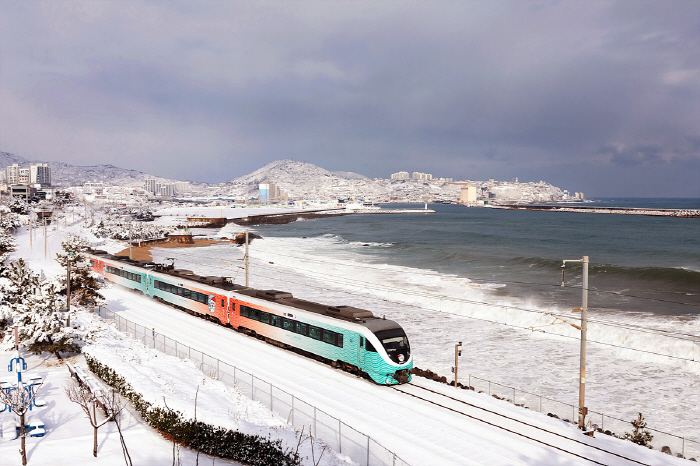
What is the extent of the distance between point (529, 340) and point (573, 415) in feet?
45.5

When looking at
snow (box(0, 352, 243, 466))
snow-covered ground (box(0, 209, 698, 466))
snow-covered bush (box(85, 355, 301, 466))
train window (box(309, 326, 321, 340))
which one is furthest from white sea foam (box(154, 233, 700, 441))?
snow (box(0, 352, 243, 466))

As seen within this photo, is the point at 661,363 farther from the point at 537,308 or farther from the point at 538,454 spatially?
the point at 538,454

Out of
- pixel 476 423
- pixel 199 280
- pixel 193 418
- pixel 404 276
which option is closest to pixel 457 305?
pixel 404 276

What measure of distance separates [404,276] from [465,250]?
97.2 feet

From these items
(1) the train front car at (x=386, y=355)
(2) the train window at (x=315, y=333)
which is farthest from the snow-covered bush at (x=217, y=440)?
(2) the train window at (x=315, y=333)

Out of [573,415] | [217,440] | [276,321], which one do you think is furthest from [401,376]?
[217,440]

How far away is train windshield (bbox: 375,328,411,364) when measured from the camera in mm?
20859

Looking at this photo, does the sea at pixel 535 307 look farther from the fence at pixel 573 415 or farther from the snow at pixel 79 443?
the snow at pixel 79 443

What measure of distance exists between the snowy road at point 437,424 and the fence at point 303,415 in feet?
1.56

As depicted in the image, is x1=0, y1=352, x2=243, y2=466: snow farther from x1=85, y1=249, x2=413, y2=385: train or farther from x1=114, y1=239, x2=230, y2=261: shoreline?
x1=114, y1=239, x2=230, y2=261: shoreline

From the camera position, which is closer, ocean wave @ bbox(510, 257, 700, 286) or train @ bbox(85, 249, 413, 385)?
train @ bbox(85, 249, 413, 385)

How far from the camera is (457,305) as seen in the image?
43.2 metres

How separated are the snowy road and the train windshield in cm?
141

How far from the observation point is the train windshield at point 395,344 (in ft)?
68.4
